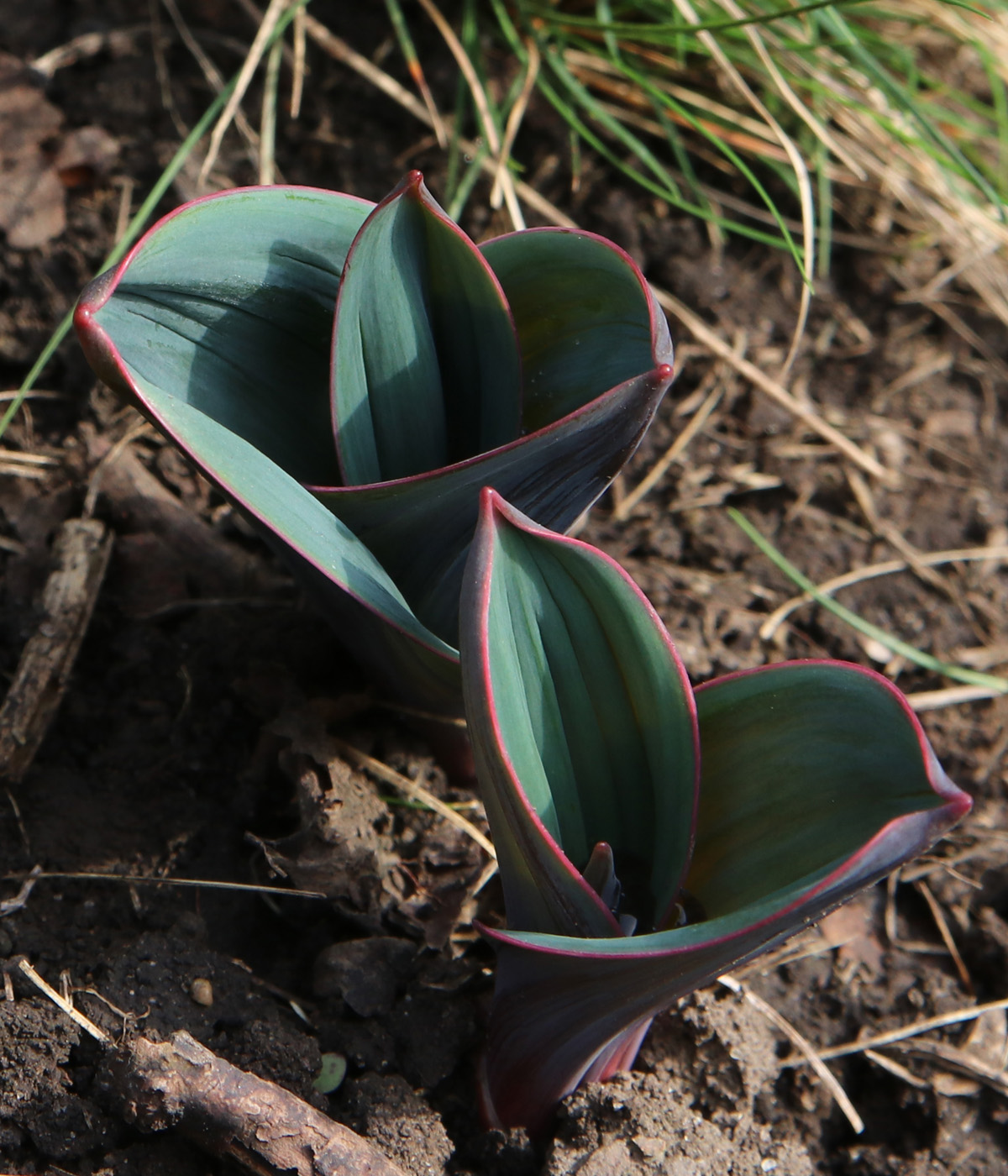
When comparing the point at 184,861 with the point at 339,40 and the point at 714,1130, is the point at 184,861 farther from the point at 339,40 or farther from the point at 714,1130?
the point at 339,40

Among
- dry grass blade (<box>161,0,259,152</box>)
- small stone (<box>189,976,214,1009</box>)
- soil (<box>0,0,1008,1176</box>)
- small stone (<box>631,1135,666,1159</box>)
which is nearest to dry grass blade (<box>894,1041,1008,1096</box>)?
soil (<box>0,0,1008,1176</box>)

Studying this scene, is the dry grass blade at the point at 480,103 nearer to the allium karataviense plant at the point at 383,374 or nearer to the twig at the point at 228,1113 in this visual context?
the allium karataviense plant at the point at 383,374

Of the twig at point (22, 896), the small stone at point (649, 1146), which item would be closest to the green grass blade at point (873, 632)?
the small stone at point (649, 1146)

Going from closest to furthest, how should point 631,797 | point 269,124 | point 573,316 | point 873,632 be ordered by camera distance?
point 631,797 → point 573,316 → point 873,632 → point 269,124

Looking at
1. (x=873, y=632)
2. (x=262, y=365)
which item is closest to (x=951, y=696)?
(x=873, y=632)

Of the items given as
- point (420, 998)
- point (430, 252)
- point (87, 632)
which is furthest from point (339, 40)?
point (420, 998)

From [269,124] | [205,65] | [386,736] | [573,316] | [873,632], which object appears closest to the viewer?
[573,316]

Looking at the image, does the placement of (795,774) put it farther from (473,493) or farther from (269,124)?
(269,124)
